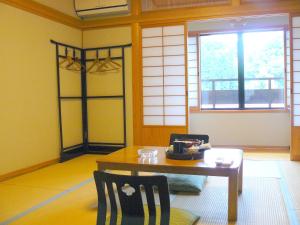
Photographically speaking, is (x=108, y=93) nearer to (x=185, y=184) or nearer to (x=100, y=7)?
(x=100, y=7)

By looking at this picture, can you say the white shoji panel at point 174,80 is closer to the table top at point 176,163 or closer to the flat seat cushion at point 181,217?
the table top at point 176,163

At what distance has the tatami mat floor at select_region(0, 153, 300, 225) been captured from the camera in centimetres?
284

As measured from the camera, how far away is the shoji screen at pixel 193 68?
21.4ft

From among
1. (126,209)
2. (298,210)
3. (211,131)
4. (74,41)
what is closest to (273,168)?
(298,210)

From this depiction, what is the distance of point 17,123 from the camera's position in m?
4.30

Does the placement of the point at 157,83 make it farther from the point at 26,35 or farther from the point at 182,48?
the point at 26,35

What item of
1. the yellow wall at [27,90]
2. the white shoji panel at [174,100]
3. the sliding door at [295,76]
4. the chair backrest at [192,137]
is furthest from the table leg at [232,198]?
the white shoji panel at [174,100]

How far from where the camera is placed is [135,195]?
171 centimetres

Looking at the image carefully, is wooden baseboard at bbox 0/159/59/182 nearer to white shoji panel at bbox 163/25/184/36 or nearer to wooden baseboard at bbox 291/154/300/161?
white shoji panel at bbox 163/25/184/36

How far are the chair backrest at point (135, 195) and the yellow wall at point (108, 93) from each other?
3.86 meters

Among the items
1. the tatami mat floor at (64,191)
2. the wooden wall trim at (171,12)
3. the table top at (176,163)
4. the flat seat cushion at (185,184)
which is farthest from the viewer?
the wooden wall trim at (171,12)

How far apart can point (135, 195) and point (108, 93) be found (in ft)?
13.7

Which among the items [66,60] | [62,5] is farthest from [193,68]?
[62,5]

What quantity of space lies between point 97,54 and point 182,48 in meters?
1.48
